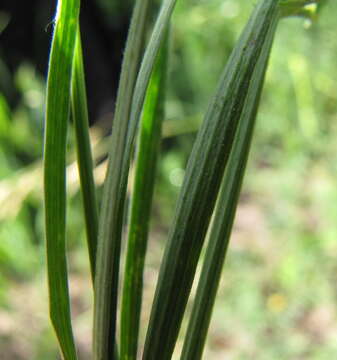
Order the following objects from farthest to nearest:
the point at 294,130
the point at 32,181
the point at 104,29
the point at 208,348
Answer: the point at 104,29
the point at 294,130
the point at 208,348
the point at 32,181

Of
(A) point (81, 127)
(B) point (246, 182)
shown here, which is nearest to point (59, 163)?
(A) point (81, 127)

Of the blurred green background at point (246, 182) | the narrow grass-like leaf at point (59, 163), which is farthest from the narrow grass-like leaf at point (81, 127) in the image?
the blurred green background at point (246, 182)

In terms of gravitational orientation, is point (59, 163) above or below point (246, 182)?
above

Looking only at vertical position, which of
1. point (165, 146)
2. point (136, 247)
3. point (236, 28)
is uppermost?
point (236, 28)

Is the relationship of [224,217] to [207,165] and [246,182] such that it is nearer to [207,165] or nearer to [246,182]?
[207,165]

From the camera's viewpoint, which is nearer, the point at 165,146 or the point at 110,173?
the point at 110,173

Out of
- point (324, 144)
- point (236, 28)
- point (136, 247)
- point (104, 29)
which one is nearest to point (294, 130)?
point (324, 144)

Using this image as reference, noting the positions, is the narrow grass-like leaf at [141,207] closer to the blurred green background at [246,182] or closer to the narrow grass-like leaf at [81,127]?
the narrow grass-like leaf at [81,127]

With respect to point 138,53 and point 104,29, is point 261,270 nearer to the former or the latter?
point 104,29
